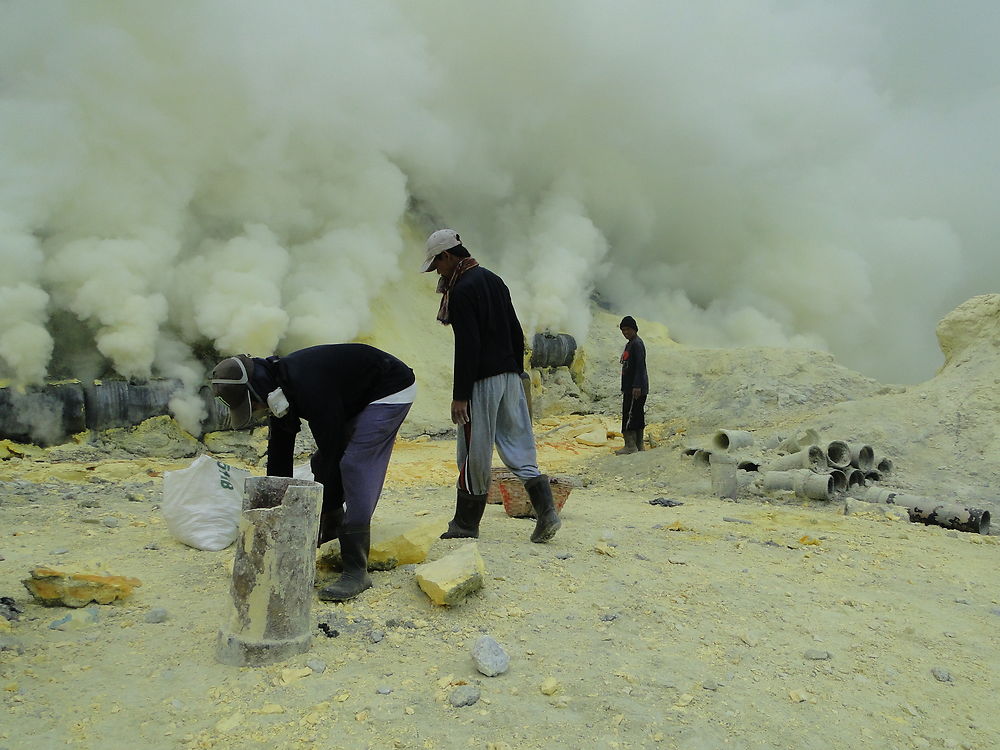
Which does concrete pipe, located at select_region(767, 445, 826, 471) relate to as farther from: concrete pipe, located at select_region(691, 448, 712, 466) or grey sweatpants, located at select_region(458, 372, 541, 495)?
grey sweatpants, located at select_region(458, 372, 541, 495)

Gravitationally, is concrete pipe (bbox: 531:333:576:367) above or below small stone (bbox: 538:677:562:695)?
above

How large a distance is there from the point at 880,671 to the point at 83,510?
186 inches

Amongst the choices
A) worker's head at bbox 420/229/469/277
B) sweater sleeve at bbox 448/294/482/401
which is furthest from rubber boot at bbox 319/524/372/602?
worker's head at bbox 420/229/469/277

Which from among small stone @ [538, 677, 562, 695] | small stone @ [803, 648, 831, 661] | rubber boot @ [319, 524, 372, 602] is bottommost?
small stone @ [538, 677, 562, 695]

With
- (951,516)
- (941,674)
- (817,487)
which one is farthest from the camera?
(817,487)

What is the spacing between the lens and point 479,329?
3814 mm

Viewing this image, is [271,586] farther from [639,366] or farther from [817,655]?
[639,366]

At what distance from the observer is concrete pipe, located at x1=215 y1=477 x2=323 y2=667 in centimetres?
238

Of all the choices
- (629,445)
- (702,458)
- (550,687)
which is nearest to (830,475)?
(702,458)

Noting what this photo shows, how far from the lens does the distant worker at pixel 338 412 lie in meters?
2.85

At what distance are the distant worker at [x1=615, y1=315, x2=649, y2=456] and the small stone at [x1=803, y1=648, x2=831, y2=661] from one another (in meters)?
6.36

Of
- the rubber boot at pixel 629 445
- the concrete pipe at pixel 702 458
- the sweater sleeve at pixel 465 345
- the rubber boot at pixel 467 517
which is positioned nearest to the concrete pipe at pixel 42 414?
the rubber boot at pixel 467 517

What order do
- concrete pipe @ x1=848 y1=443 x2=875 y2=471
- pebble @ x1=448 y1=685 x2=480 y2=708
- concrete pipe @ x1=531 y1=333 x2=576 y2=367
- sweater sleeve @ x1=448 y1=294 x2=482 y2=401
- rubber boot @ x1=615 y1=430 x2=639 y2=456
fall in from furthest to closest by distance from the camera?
concrete pipe @ x1=531 y1=333 x2=576 y2=367, rubber boot @ x1=615 y1=430 x2=639 y2=456, concrete pipe @ x1=848 y1=443 x2=875 y2=471, sweater sleeve @ x1=448 y1=294 x2=482 y2=401, pebble @ x1=448 y1=685 x2=480 y2=708

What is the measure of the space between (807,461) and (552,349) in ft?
27.9
